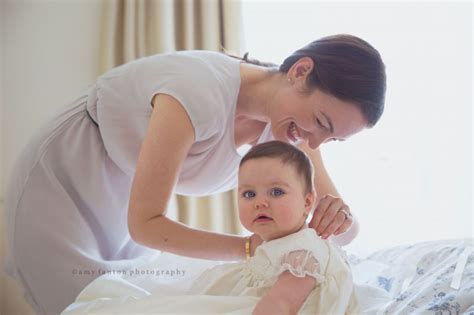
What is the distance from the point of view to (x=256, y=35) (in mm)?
2152

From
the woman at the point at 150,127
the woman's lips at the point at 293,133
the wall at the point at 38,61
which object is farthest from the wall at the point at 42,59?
the woman's lips at the point at 293,133

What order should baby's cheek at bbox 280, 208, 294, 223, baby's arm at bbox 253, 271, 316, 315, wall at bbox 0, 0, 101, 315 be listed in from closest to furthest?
baby's arm at bbox 253, 271, 316, 315
baby's cheek at bbox 280, 208, 294, 223
wall at bbox 0, 0, 101, 315

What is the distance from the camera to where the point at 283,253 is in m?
0.82

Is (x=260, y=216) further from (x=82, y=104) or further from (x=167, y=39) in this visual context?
(x=167, y=39)

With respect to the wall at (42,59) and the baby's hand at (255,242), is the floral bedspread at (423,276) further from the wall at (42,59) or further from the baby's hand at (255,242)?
the wall at (42,59)

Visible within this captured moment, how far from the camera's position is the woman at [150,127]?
3.17ft

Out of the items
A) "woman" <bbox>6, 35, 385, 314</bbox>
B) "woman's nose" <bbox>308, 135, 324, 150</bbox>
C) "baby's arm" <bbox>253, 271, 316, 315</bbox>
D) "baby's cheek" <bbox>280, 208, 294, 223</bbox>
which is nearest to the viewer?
"baby's arm" <bbox>253, 271, 316, 315</bbox>

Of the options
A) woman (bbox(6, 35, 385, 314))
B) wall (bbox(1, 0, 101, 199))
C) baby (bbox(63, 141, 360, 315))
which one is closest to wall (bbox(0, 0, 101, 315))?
wall (bbox(1, 0, 101, 199))

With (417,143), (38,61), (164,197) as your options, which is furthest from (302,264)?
(38,61)

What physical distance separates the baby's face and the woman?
71 mm

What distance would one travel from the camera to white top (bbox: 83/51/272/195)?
0.98 metres

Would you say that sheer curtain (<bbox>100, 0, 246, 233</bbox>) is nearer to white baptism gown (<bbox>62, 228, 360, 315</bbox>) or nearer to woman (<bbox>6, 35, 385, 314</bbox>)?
woman (<bbox>6, 35, 385, 314</bbox>)

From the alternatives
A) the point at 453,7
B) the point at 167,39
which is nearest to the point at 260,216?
the point at 167,39

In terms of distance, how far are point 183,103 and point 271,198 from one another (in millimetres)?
241
